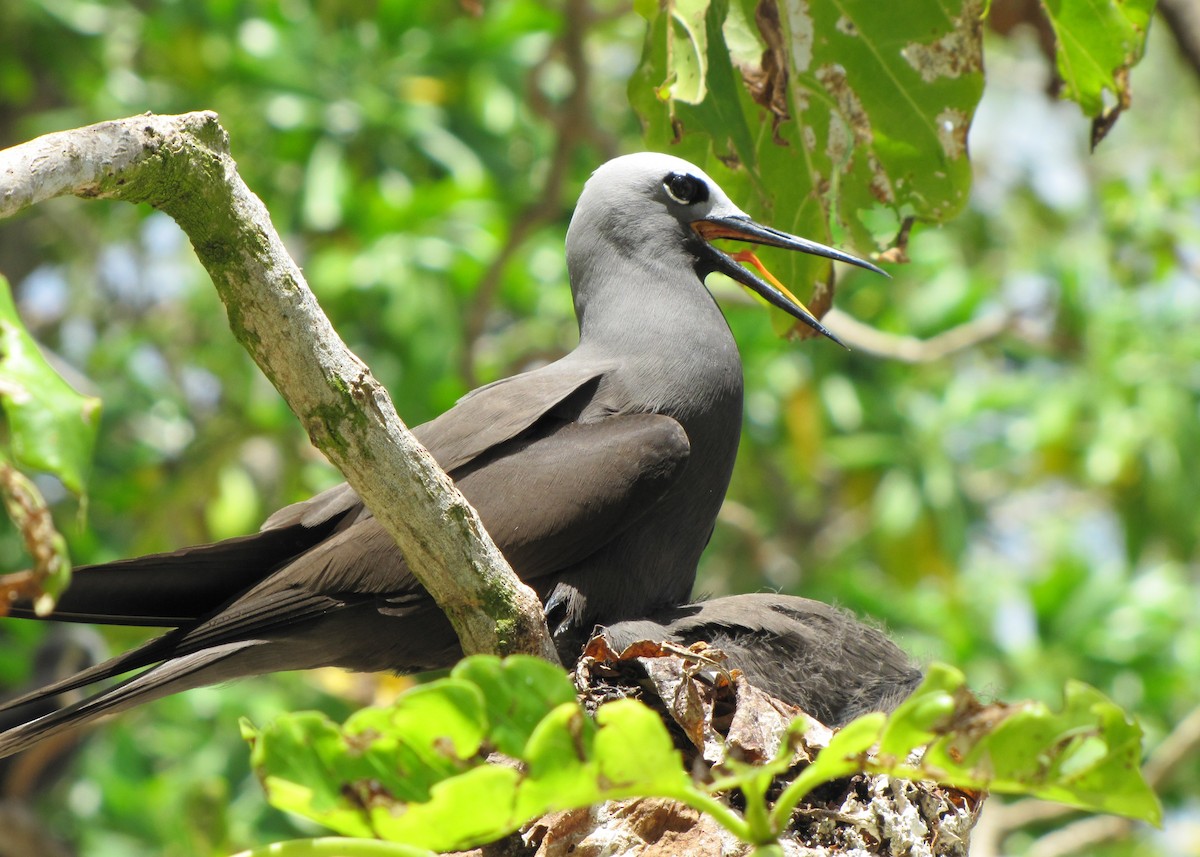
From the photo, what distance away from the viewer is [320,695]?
732 cm

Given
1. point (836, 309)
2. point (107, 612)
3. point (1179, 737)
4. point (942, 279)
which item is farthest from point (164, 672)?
point (942, 279)

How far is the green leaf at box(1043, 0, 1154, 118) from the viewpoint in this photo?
3041mm

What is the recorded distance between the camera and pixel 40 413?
4.86ft

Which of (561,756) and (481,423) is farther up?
(561,756)

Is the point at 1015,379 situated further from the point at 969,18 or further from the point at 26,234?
the point at 26,234

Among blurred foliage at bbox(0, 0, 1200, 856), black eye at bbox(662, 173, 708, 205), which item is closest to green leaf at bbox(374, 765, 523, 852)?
black eye at bbox(662, 173, 708, 205)

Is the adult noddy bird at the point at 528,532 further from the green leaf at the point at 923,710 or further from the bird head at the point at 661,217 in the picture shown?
the green leaf at the point at 923,710

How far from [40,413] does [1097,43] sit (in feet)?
8.28

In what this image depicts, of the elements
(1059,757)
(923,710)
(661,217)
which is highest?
(661,217)

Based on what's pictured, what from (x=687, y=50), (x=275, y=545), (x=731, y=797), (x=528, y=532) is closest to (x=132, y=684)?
(x=275, y=545)

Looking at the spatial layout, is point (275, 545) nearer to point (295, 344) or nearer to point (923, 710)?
point (295, 344)

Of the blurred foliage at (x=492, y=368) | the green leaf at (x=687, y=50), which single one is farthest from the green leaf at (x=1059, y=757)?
the blurred foliage at (x=492, y=368)

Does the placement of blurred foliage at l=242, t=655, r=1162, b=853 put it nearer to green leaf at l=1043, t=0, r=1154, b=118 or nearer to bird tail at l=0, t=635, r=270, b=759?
bird tail at l=0, t=635, r=270, b=759

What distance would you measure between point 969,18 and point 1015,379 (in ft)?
18.3
